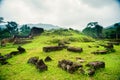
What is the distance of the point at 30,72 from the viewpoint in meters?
16.0

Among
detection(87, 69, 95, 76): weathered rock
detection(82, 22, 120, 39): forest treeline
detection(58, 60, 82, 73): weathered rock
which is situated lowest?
detection(87, 69, 95, 76): weathered rock

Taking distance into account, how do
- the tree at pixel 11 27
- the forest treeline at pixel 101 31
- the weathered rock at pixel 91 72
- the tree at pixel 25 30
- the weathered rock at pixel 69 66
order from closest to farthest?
1. the weathered rock at pixel 91 72
2. the weathered rock at pixel 69 66
3. the forest treeline at pixel 101 31
4. the tree at pixel 11 27
5. the tree at pixel 25 30

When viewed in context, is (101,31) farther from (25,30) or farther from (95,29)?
(25,30)

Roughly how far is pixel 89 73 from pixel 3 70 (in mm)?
10388

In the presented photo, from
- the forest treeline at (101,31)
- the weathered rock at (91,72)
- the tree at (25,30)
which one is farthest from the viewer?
the tree at (25,30)

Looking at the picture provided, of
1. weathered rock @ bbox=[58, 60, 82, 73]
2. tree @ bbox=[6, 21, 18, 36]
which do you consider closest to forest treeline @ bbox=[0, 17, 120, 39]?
tree @ bbox=[6, 21, 18, 36]

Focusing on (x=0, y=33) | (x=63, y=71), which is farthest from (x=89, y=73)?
(x=0, y=33)

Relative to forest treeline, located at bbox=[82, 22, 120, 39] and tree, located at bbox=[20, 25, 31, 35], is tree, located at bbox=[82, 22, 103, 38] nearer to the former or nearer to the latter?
forest treeline, located at bbox=[82, 22, 120, 39]

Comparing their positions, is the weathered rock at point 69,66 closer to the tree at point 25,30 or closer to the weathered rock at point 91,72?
the weathered rock at point 91,72

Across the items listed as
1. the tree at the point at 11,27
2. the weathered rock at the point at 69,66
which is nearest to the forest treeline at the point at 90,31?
the tree at the point at 11,27

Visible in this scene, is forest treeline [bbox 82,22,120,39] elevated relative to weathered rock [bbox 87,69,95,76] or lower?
elevated

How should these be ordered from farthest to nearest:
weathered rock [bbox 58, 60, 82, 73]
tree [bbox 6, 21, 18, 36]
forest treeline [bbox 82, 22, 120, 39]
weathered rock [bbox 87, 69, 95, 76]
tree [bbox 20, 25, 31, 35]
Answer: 1. tree [bbox 20, 25, 31, 35]
2. tree [bbox 6, 21, 18, 36]
3. forest treeline [bbox 82, 22, 120, 39]
4. weathered rock [bbox 58, 60, 82, 73]
5. weathered rock [bbox 87, 69, 95, 76]

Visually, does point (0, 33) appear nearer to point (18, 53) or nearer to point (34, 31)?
point (34, 31)

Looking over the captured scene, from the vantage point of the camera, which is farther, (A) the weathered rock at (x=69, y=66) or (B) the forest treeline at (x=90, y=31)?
(B) the forest treeline at (x=90, y=31)
